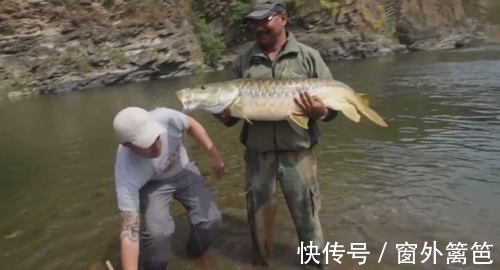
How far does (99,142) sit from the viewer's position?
12.2m

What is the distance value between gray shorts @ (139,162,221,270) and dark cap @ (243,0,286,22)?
191 centimetres

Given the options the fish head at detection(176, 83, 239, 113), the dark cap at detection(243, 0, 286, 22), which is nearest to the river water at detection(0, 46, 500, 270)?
the fish head at detection(176, 83, 239, 113)

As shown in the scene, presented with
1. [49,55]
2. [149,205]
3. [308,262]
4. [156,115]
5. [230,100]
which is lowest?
[49,55]

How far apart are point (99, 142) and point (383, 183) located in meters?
7.27

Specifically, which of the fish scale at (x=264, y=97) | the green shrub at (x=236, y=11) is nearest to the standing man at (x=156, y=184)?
the fish scale at (x=264, y=97)

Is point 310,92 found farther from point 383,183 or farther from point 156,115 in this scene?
point 383,183

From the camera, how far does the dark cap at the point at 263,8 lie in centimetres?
424

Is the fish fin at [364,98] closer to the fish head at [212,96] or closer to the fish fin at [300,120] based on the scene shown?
the fish fin at [300,120]

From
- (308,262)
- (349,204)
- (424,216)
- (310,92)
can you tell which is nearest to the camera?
(310,92)

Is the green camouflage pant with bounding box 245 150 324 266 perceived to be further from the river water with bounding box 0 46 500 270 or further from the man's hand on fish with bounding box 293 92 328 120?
the river water with bounding box 0 46 500 270

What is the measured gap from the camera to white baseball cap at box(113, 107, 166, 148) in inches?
166

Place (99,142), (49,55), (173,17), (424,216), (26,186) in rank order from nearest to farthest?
(424,216) → (26,186) → (99,142) → (49,55) → (173,17)

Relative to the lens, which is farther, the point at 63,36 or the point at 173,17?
the point at 173,17

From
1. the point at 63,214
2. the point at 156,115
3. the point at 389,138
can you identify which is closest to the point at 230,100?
the point at 156,115
